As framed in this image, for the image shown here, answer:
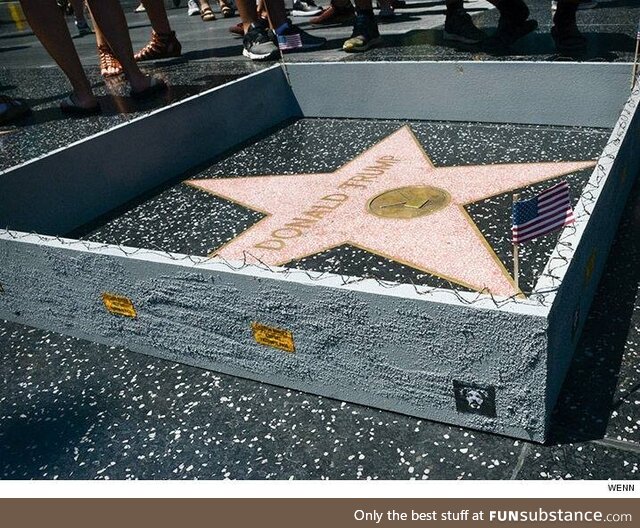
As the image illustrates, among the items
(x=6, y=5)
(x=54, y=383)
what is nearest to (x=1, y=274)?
(x=54, y=383)

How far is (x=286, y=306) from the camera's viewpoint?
1727 mm

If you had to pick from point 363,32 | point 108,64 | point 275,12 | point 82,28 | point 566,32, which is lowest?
point 566,32

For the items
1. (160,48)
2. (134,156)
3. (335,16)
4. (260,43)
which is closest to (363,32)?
(260,43)

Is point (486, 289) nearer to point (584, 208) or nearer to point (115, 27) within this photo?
point (584, 208)

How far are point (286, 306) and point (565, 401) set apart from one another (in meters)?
0.81

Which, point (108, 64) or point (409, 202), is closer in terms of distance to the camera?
point (409, 202)

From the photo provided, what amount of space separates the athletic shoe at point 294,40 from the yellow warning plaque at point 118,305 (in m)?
3.02

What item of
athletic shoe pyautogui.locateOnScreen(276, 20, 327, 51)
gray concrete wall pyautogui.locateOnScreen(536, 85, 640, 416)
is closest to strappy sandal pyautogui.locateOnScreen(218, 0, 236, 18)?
athletic shoe pyautogui.locateOnScreen(276, 20, 327, 51)

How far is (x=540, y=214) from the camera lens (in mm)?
1568

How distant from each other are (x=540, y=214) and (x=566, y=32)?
362 cm

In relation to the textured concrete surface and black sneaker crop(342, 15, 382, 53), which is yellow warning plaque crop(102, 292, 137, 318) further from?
black sneaker crop(342, 15, 382, 53)

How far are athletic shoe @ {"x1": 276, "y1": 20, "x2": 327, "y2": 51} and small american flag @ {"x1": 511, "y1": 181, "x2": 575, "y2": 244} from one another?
343 cm

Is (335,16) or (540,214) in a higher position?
(335,16)

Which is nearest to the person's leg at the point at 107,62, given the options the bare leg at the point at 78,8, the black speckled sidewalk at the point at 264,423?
the bare leg at the point at 78,8
